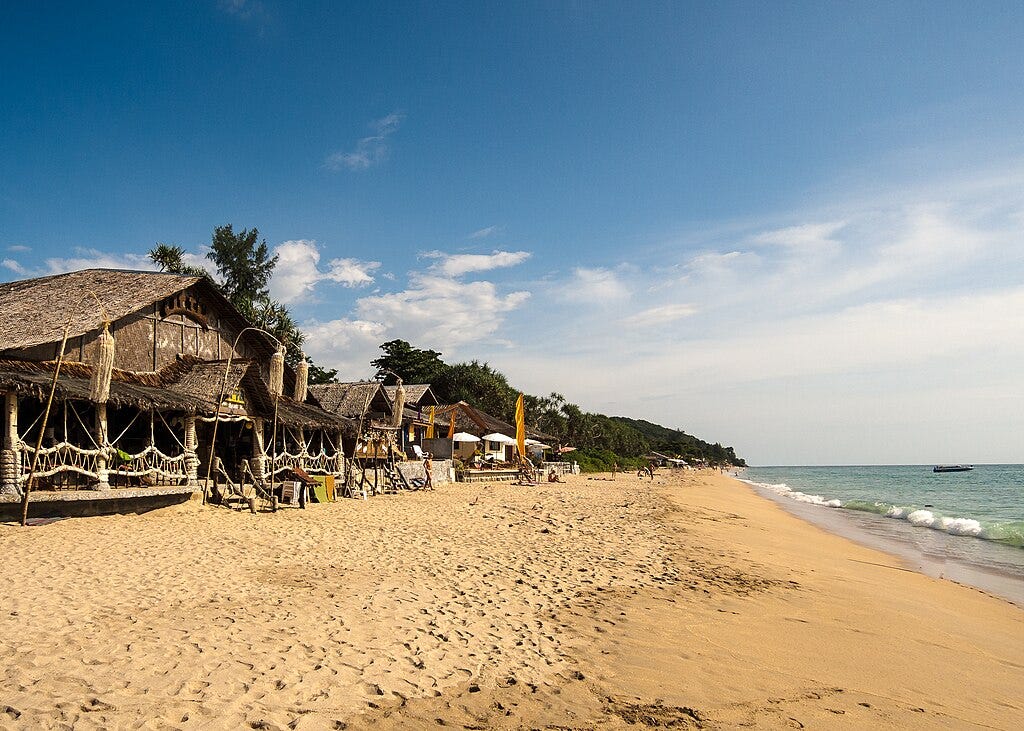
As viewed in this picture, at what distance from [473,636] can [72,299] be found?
649 inches

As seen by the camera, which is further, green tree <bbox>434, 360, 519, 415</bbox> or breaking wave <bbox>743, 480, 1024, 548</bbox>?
green tree <bbox>434, 360, 519, 415</bbox>

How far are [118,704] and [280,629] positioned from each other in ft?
5.90

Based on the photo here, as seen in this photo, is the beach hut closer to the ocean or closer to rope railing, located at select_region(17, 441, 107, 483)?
rope railing, located at select_region(17, 441, 107, 483)

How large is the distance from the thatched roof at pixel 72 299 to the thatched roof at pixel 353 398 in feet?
26.5

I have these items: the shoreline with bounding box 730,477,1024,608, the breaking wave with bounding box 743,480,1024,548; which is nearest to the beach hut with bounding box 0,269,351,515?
the shoreline with bounding box 730,477,1024,608

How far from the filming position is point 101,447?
1340 cm

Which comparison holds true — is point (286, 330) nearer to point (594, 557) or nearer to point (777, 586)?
point (594, 557)

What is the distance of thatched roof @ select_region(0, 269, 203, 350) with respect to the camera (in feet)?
48.3

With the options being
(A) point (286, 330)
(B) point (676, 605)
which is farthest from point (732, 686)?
(A) point (286, 330)

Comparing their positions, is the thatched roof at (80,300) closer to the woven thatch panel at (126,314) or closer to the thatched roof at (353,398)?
the woven thatch panel at (126,314)

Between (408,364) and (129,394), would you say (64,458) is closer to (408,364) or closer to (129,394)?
(129,394)

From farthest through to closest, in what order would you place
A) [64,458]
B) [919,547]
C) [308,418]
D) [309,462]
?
[309,462]
[308,418]
[919,547]
[64,458]

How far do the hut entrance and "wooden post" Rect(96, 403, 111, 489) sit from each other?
449 centimetres

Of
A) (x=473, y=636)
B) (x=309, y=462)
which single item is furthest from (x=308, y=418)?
(x=473, y=636)
